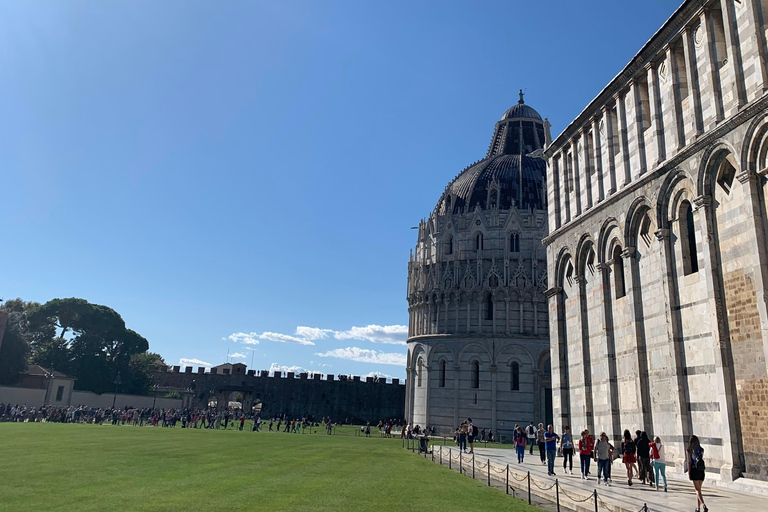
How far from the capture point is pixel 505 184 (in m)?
54.6

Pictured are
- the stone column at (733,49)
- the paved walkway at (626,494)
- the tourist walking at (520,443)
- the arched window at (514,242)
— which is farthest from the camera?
the arched window at (514,242)

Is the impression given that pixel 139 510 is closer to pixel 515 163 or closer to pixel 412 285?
pixel 412 285

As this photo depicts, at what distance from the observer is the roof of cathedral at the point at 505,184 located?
53719 mm

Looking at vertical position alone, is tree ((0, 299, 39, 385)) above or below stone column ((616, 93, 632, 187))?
below

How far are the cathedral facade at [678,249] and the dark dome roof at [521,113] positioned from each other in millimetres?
45107

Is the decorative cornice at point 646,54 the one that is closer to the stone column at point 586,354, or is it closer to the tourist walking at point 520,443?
the stone column at point 586,354

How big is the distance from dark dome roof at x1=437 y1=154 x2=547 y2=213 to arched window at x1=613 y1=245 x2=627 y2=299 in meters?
34.0

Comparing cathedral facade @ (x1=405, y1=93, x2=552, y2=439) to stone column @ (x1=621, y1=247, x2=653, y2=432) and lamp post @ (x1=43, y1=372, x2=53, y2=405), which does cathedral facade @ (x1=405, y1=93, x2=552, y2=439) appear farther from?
lamp post @ (x1=43, y1=372, x2=53, y2=405)

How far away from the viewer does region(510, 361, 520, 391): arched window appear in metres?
47.8

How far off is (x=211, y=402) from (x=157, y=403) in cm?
973

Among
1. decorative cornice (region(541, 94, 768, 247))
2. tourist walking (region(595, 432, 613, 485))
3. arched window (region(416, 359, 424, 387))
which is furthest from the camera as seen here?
arched window (region(416, 359, 424, 387))

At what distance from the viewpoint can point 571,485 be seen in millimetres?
13531

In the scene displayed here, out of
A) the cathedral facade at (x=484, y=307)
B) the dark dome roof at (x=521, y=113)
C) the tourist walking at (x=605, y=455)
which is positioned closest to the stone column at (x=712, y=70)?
the tourist walking at (x=605, y=455)

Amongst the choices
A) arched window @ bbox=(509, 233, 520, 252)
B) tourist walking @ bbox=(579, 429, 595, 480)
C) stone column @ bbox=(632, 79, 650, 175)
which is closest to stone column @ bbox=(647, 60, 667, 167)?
stone column @ bbox=(632, 79, 650, 175)
